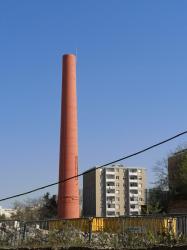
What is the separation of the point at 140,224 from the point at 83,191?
356ft

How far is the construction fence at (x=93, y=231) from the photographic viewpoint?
14.7m

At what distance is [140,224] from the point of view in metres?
15.6

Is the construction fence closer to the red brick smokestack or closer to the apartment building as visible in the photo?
the red brick smokestack

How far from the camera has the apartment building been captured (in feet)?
396

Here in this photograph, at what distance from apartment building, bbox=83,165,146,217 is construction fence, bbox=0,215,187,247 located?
99.5 m

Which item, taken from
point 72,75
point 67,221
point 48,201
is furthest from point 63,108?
point 48,201

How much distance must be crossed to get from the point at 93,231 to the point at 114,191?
114948 mm

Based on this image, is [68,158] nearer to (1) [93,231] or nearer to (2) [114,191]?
(1) [93,231]

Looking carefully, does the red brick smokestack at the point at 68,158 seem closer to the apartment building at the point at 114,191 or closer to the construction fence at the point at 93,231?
the construction fence at the point at 93,231

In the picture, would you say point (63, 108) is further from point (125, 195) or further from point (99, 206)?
point (125, 195)

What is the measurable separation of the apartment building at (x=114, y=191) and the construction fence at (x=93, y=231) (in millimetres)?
99513

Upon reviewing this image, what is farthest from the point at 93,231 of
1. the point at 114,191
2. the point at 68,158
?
the point at 114,191

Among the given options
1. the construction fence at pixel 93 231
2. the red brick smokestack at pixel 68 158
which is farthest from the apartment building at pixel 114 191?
the construction fence at pixel 93 231

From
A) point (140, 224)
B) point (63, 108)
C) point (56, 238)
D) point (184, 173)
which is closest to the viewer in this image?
point (140, 224)
